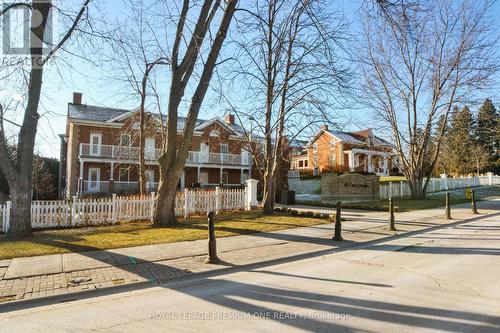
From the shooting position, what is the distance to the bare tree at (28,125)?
1016 cm

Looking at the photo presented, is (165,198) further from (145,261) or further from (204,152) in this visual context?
(204,152)

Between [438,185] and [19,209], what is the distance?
35819 mm

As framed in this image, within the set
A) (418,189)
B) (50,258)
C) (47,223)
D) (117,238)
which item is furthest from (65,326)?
(418,189)


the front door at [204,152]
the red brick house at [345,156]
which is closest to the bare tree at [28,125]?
the front door at [204,152]

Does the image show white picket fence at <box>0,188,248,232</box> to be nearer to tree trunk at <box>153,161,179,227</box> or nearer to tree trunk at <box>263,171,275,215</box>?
tree trunk at <box>153,161,179,227</box>

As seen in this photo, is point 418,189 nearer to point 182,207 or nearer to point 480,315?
point 182,207

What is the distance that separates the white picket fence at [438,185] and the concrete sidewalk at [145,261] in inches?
749

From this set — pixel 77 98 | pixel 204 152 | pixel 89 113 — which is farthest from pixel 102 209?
pixel 77 98

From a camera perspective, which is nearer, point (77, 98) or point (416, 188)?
point (416, 188)

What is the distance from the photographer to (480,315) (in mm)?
4211

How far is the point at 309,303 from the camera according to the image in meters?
4.75

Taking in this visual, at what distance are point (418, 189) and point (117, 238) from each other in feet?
83.6

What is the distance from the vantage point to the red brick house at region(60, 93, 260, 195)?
29312mm

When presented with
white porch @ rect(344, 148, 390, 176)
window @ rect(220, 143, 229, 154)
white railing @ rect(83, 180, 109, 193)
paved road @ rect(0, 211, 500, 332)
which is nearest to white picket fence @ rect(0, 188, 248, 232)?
paved road @ rect(0, 211, 500, 332)
